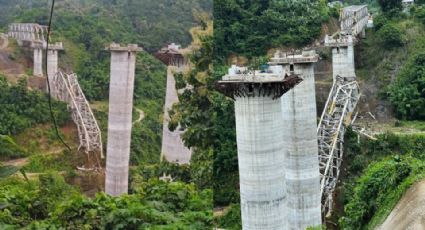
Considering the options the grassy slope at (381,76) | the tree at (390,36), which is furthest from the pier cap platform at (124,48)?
the tree at (390,36)

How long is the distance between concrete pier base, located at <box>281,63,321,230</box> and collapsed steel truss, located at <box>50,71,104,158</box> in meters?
3.33

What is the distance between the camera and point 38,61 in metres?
7.57

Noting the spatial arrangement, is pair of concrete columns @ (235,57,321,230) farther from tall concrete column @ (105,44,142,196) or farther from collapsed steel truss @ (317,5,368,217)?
collapsed steel truss @ (317,5,368,217)

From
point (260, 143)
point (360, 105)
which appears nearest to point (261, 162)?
point (260, 143)

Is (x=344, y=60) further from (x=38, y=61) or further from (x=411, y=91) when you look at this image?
(x=38, y=61)

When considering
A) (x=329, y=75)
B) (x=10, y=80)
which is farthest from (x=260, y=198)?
(x=329, y=75)

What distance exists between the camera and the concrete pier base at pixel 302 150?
8.79 meters

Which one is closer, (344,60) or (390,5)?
(344,60)

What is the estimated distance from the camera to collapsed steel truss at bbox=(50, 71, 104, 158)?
8.41m

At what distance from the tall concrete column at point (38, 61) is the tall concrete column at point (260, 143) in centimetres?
279

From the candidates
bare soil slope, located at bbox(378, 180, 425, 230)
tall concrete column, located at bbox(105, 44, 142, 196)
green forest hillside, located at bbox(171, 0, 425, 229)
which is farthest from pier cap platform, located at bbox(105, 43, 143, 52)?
bare soil slope, located at bbox(378, 180, 425, 230)

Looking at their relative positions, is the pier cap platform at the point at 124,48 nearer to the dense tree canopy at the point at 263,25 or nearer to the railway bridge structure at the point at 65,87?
the railway bridge structure at the point at 65,87

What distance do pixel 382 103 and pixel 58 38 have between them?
9.20 meters

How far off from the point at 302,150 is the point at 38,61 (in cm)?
451
